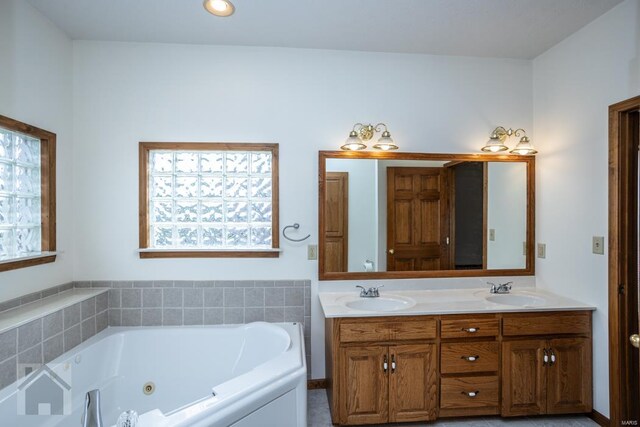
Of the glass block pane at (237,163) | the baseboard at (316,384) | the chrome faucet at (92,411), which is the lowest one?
the baseboard at (316,384)

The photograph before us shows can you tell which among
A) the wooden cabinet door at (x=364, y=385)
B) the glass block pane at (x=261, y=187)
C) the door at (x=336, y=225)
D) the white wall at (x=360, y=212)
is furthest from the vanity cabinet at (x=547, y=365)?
the glass block pane at (x=261, y=187)

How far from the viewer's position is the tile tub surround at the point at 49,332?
1527 mm

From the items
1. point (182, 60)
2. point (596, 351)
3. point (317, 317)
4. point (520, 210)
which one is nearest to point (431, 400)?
point (317, 317)

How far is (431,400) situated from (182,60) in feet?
9.69

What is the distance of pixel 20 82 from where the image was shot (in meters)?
1.83

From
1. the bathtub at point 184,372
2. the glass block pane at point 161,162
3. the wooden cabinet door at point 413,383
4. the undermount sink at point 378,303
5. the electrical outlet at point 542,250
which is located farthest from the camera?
the electrical outlet at point 542,250

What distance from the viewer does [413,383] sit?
1979 millimetres

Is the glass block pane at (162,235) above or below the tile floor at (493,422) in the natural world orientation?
above

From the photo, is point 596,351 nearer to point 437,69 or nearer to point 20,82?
point 437,69

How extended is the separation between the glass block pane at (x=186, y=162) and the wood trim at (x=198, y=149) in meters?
0.07

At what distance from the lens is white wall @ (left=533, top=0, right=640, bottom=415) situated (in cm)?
192

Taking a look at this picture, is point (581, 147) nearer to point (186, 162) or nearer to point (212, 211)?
point (212, 211)

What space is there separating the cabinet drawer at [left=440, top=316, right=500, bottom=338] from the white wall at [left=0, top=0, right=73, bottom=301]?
2598 millimetres

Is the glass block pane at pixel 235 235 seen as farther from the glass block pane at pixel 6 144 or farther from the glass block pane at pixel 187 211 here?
the glass block pane at pixel 6 144
